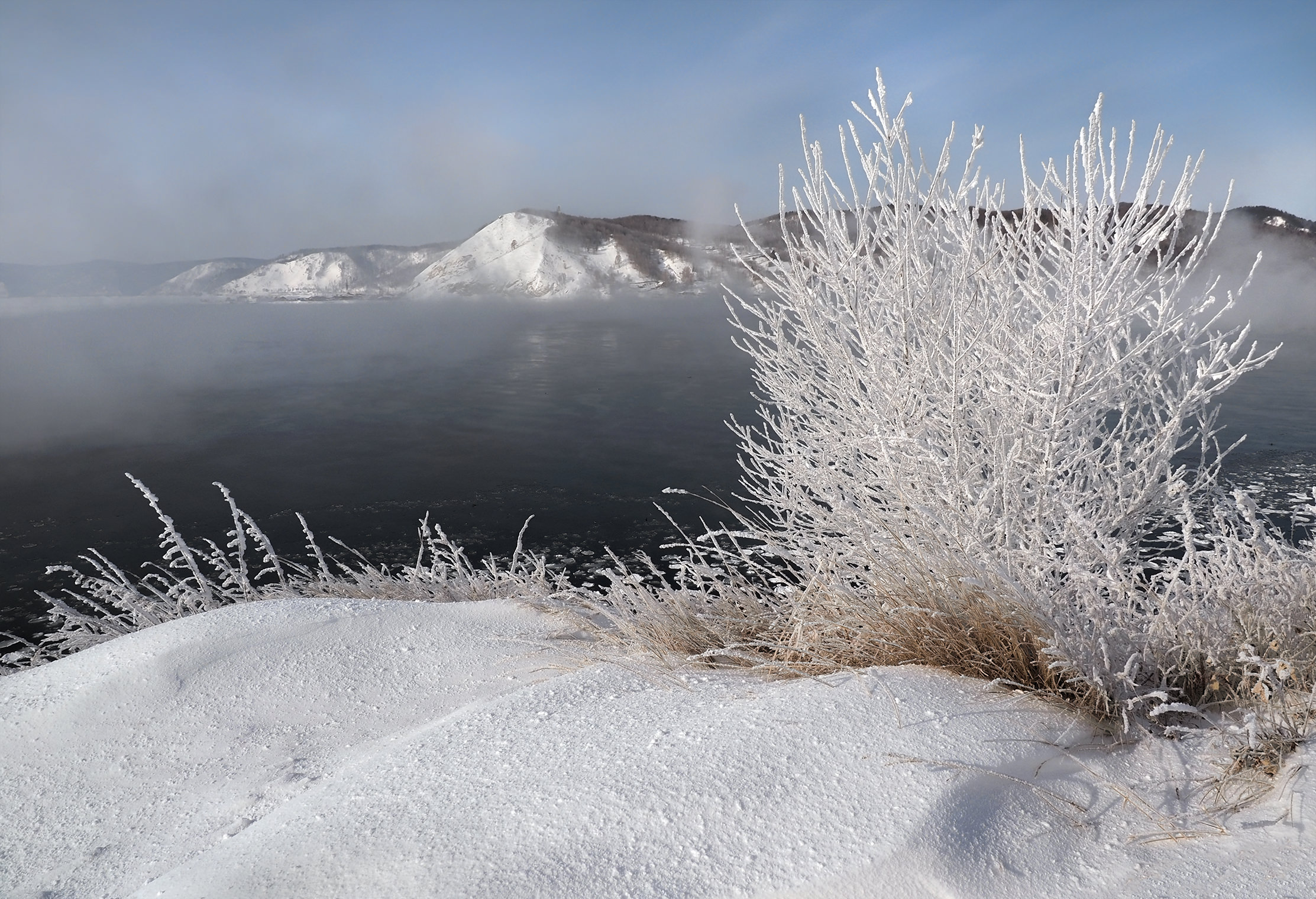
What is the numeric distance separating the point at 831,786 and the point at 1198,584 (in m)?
1.61

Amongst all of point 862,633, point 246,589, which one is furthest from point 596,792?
point 246,589

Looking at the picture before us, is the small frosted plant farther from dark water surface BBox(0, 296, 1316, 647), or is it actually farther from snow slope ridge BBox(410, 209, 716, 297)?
snow slope ridge BBox(410, 209, 716, 297)

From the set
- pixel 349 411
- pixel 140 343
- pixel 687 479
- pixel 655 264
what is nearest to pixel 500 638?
pixel 687 479

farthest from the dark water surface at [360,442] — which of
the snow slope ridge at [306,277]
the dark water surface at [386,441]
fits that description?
the snow slope ridge at [306,277]

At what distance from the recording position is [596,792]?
1.71 metres

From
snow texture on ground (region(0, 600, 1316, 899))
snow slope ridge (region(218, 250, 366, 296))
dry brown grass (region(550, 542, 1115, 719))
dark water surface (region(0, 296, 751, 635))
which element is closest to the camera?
snow texture on ground (region(0, 600, 1316, 899))

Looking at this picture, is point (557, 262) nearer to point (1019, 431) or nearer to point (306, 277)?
point (306, 277)

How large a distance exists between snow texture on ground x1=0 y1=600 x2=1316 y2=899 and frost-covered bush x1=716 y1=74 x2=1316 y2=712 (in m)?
0.37

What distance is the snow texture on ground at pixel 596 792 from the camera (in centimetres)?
148

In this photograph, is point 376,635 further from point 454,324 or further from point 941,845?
point 454,324

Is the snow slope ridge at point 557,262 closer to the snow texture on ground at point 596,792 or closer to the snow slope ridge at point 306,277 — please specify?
the snow slope ridge at point 306,277

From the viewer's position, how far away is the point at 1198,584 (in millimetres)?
2465

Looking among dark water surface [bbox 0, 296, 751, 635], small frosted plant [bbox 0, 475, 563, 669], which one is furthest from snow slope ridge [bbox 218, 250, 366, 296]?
small frosted plant [bbox 0, 475, 563, 669]

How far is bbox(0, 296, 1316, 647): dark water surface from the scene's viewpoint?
812 cm
